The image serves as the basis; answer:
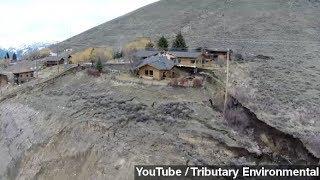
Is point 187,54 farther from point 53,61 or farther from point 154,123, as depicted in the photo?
point 53,61

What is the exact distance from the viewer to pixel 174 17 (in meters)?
84.7

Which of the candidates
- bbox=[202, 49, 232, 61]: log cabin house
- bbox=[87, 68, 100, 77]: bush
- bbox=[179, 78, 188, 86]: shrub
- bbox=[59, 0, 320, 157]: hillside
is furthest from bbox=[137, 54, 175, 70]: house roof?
bbox=[202, 49, 232, 61]: log cabin house

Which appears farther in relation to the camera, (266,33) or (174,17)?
(174,17)

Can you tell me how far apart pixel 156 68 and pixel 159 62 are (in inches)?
38.4

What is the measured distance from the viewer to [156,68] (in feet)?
136

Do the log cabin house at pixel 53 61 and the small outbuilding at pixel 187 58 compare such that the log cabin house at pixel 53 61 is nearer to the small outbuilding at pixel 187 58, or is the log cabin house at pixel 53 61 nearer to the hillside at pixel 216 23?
the small outbuilding at pixel 187 58

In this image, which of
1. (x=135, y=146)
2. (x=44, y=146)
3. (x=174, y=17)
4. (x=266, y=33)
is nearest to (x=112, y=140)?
(x=135, y=146)

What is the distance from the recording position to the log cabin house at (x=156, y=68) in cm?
4172

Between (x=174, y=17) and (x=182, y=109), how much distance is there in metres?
51.0

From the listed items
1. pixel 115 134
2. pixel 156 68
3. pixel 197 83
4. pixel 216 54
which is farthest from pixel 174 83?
pixel 216 54

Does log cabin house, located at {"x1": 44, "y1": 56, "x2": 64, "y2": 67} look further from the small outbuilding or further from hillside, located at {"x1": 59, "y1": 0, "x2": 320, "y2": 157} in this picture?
hillside, located at {"x1": 59, "y1": 0, "x2": 320, "y2": 157}

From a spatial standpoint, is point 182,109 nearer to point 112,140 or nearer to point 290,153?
point 112,140

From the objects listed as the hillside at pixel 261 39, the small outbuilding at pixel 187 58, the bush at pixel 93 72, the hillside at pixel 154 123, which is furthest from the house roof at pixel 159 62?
the hillside at pixel 261 39

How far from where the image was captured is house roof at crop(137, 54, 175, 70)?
41.7 metres
